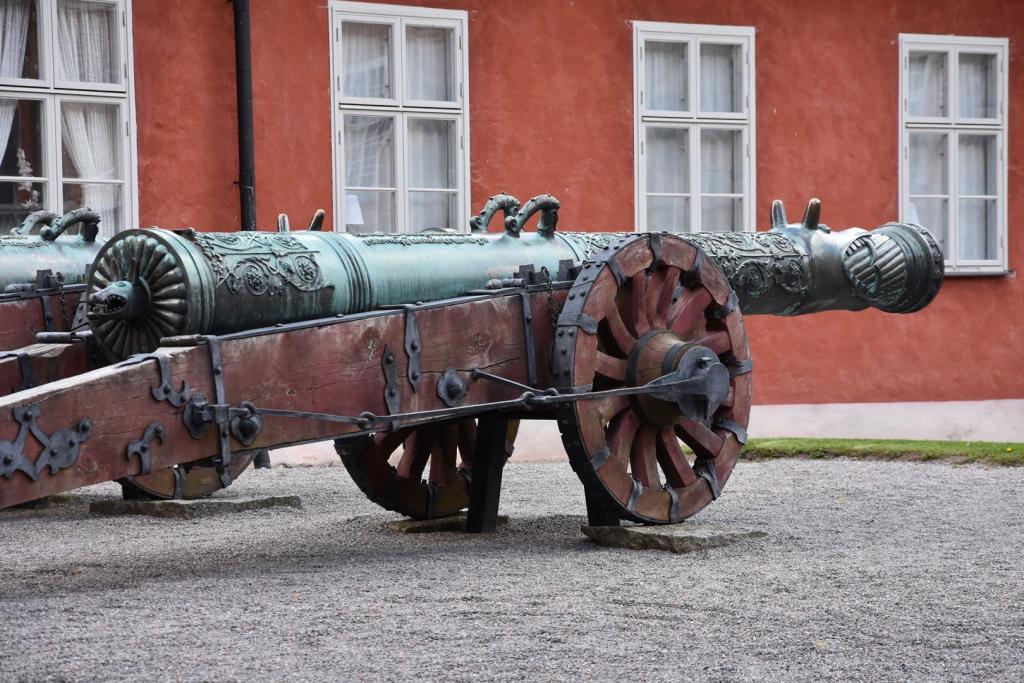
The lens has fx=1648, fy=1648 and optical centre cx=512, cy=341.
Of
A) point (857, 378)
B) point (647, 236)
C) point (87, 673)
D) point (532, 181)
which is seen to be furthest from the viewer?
point (857, 378)

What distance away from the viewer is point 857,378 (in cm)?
1266

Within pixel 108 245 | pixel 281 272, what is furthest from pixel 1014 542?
pixel 108 245

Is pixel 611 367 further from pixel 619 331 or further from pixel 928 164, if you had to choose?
pixel 928 164

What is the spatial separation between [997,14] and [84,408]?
397 inches

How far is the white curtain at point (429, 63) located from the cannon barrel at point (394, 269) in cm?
453

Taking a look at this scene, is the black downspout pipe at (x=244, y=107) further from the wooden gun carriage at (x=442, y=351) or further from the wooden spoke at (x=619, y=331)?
the wooden spoke at (x=619, y=331)

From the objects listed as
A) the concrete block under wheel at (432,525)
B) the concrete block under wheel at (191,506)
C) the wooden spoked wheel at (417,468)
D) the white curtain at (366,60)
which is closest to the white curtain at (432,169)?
the white curtain at (366,60)

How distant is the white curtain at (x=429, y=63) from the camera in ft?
36.9

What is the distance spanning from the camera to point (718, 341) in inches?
247

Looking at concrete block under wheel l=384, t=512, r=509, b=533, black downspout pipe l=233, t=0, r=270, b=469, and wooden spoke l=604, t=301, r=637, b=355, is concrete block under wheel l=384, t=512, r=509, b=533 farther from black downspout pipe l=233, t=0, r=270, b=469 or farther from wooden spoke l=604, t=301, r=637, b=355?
black downspout pipe l=233, t=0, r=270, b=469

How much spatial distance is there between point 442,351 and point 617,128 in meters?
6.47

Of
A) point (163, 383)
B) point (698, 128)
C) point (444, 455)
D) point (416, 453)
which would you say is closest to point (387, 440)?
point (416, 453)

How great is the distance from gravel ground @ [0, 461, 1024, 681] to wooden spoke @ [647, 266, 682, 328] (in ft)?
2.86

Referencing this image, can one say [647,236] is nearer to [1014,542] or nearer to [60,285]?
[1014,542]
